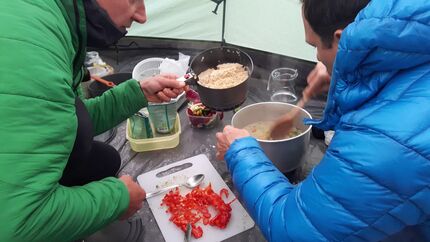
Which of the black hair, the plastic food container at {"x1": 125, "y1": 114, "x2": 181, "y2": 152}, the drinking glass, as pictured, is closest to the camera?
the black hair

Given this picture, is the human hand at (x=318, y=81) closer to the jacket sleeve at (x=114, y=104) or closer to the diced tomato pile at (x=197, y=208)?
the diced tomato pile at (x=197, y=208)

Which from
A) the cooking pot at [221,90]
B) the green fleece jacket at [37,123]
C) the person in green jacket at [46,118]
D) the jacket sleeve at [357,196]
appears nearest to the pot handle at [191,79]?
the cooking pot at [221,90]

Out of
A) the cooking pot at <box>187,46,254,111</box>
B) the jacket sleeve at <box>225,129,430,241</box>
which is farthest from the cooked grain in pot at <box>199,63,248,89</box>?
the jacket sleeve at <box>225,129,430,241</box>

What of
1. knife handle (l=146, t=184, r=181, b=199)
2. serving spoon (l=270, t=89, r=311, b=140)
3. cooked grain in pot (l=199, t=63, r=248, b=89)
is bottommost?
knife handle (l=146, t=184, r=181, b=199)

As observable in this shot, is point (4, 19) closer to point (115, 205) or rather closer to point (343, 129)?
point (115, 205)

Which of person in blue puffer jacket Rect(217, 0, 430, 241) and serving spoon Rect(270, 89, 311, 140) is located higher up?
person in blue puffer jacket Rect(217, 0, 430, 241)

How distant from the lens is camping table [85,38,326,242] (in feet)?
4.65

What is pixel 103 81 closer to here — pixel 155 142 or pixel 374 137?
pixel 155 142

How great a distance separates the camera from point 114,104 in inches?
59.9

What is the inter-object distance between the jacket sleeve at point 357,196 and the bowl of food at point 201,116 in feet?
3.20

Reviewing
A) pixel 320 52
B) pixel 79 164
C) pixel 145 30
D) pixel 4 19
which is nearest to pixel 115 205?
pixel 79 164

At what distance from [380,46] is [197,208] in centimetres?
91

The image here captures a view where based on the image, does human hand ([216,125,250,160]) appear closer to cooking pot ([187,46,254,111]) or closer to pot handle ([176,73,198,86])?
cooking pot ([187,46,254,111])

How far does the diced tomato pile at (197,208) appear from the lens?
4.52 feet
